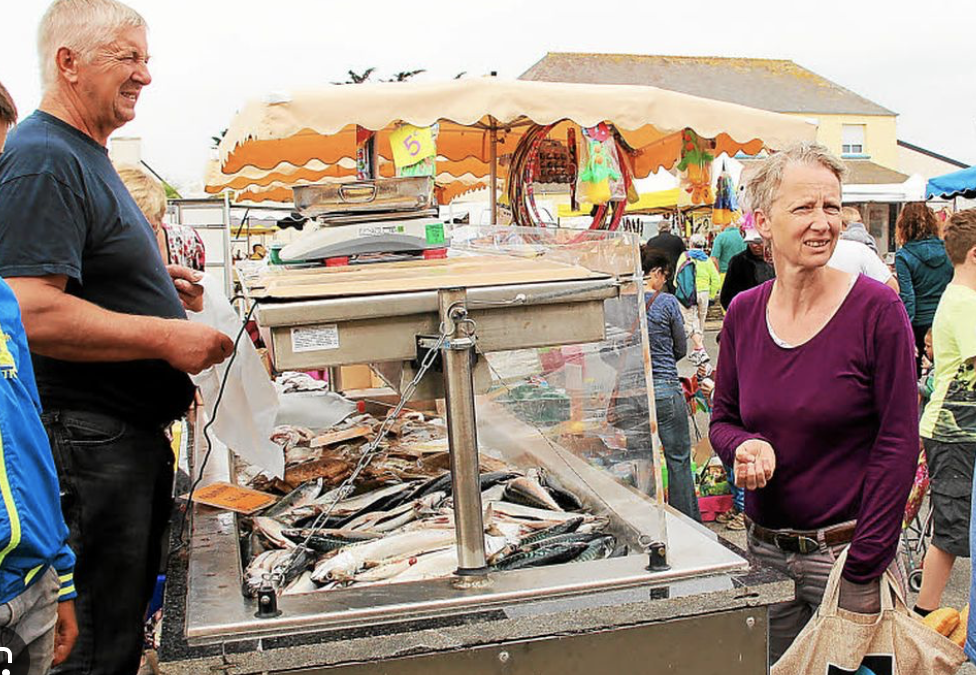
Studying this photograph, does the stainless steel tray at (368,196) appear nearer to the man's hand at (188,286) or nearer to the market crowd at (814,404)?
the man's hand at (188,286)

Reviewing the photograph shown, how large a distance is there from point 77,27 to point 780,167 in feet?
5.97

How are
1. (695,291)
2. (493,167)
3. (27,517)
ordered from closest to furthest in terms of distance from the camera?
(27,517) → (493,167) → (695,291)

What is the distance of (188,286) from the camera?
3.00 meters

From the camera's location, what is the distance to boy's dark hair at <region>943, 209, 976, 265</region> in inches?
152

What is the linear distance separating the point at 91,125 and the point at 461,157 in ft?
16.9

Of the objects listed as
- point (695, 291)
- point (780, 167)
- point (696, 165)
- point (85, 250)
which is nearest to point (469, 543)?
point (85, 250)

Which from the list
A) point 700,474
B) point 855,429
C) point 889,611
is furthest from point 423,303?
point 700,474

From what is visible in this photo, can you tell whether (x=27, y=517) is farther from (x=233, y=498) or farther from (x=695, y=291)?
(x=695, y=291)

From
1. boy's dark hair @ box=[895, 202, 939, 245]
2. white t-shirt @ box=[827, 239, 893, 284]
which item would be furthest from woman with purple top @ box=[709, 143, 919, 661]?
boy's dark hair @ box=[895, 202, 939, 245]

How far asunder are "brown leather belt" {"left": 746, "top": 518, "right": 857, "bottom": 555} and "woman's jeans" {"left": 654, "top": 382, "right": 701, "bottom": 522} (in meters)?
2.72

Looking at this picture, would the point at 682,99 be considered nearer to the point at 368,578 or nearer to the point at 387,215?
the point at 387,215

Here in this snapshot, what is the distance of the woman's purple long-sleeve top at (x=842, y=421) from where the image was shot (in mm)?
2160

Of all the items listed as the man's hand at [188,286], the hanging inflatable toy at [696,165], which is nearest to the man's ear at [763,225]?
the man's hand at [188,286]

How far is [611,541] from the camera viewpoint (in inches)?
88.8
